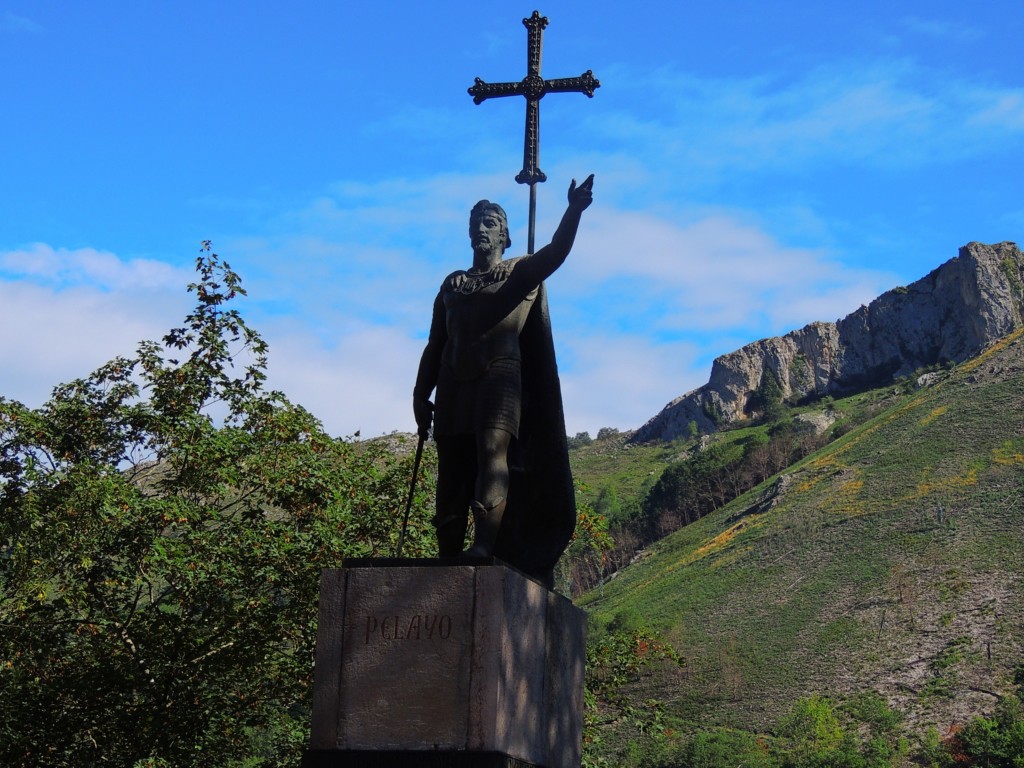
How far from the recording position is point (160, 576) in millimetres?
15969

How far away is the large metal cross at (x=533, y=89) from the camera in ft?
30.0

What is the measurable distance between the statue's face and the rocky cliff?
120m

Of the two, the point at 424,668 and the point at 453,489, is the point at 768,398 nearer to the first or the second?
the point at 453,489

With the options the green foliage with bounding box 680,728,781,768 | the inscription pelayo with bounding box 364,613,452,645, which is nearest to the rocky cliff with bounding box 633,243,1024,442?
the green foliage with bounding box 680,728,781,768

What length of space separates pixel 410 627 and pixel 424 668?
0.74 feet

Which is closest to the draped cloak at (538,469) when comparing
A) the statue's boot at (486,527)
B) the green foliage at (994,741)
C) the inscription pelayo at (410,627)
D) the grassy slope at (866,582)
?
the statue's boot at (486,527)

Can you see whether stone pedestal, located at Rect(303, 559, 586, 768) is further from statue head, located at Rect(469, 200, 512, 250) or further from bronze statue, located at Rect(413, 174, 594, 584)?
statue head, located at Rect(469, 200, 512, 250)

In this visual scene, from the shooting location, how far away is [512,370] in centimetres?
814

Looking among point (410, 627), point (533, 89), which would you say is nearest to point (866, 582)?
point (533, 89)

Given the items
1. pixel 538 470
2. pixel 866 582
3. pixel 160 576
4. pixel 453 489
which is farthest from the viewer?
pixel 866 582

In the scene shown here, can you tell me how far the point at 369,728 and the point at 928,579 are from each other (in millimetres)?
56075

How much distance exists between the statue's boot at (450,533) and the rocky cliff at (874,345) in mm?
120410

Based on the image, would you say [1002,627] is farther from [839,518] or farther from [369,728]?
[369,728]

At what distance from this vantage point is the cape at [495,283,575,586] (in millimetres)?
8445
